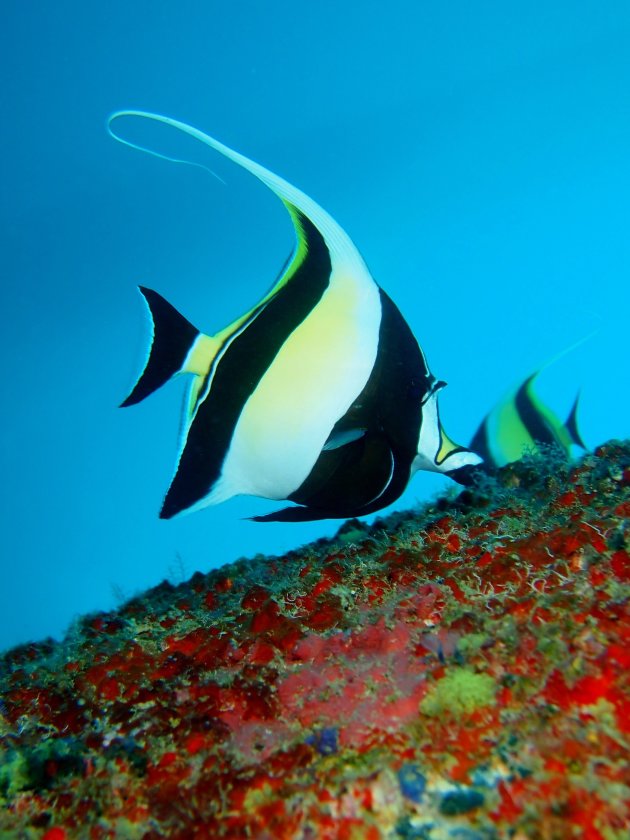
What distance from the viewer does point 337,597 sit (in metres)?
1.82

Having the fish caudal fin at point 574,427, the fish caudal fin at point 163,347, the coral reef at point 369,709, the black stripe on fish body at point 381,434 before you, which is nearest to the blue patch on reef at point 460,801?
the coral reef at point 369,709

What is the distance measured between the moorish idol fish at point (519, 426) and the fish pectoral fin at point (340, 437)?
334 cm

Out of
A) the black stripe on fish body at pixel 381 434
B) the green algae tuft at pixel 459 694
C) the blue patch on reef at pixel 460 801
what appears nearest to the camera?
the blue patch on reef at pixel 460 801

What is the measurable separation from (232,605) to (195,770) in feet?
2.87

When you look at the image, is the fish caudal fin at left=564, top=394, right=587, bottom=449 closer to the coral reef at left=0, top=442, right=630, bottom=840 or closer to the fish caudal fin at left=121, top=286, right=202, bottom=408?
the coral reef at left=0, top=442, right=630, bottom=840

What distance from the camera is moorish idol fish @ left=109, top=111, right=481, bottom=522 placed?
1559 mm

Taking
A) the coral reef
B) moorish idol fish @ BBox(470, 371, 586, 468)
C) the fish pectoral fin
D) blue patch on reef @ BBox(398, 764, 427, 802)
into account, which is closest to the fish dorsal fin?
the fish pectoral fin

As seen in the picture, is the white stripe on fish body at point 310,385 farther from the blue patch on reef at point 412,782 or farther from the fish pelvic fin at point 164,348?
the blue patch on reef at point 412,782

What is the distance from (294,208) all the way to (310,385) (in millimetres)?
464

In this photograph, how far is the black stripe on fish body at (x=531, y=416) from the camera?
4.74m

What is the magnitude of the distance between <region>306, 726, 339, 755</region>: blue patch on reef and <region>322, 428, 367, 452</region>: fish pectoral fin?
0.68m

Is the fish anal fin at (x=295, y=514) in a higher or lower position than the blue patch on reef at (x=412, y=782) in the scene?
higher

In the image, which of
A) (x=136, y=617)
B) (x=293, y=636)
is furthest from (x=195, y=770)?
(x=136, y=617)

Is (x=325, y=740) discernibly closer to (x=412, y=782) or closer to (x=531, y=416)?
(x=412, y=782)
